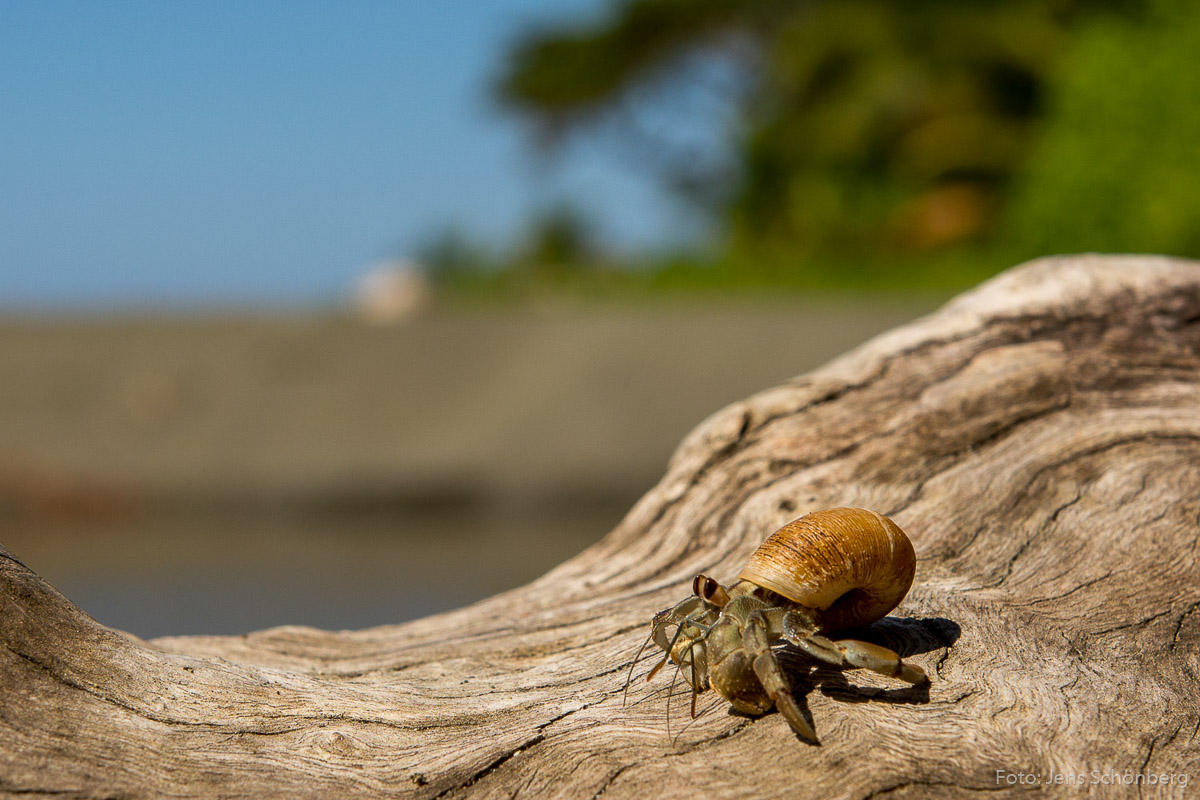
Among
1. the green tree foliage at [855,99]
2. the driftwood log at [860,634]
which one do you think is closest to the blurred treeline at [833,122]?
the green tree foliage at [855,99]

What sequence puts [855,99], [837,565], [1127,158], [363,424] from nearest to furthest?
1. [837,565]
2. [1127,158]
3. [363,424]
4. [855,99]

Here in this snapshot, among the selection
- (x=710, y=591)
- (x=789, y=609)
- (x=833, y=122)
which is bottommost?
(x=789, y=609)

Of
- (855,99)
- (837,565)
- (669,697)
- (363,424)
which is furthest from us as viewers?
(855,99)

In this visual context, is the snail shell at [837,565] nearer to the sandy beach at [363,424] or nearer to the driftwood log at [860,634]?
the driftwood log at [860,634]

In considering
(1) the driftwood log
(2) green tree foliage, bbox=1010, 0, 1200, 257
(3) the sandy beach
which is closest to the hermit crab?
(1) the driftwood log

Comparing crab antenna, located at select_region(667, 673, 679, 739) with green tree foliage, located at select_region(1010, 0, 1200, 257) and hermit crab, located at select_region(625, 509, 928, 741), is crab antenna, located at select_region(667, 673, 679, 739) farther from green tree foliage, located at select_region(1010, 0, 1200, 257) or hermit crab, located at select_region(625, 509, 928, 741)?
green tree foliage, located at select_region(1010, 0, 1200, 257)

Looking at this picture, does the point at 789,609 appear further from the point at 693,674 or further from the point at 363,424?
the point at 363,424

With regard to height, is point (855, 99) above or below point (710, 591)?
above

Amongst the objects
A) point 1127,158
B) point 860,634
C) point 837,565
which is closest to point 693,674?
point 837,565
